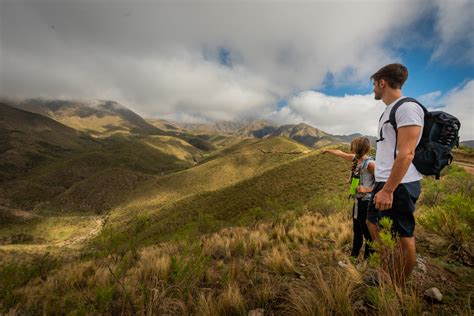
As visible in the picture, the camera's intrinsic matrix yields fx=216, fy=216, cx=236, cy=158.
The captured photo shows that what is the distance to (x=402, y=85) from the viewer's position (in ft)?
8.48

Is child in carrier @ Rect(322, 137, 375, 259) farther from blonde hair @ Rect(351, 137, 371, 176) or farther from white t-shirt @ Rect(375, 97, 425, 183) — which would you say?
white t-shirt @ Rect(375, 97, 425, 183)

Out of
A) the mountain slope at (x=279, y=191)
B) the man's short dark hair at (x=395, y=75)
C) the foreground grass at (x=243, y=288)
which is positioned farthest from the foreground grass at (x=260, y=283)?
the mountain slope at (x=279, y=191)

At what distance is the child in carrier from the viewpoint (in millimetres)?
3755

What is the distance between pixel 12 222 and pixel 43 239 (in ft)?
59.3

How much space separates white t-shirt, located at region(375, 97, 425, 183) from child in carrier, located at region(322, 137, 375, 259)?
3.42 ft

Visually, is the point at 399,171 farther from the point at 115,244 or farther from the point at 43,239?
the point at 43,239

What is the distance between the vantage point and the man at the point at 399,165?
2.18 metres

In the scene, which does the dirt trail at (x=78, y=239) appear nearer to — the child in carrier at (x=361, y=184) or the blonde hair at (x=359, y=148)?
the child in carrier at (x=361, y=184)

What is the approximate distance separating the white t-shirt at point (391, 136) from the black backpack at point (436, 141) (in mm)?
93

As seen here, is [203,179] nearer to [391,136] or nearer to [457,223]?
[457,223]

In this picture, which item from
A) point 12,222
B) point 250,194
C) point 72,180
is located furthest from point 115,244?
point 72,180

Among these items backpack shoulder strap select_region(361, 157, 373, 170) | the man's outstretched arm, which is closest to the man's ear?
the man's outstretched arm

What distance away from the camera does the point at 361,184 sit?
3.93 meters

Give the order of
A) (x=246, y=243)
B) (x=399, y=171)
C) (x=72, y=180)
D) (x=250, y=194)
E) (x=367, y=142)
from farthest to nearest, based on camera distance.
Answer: (x=72, y=180) < (x=250, y=194) < (x=246, y=243) < (x=367, y=142) < (x=399, y=171)
